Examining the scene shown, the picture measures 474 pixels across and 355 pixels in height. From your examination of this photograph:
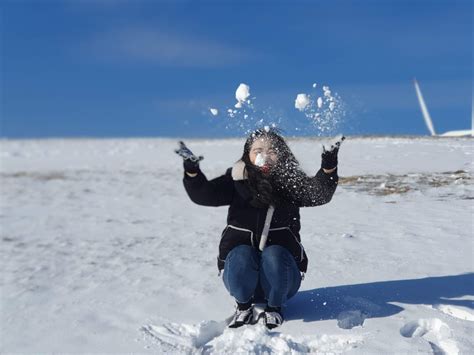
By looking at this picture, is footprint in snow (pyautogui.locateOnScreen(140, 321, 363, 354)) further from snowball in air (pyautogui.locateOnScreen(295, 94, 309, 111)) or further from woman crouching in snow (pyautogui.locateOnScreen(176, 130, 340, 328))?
snowball in air (pyautogui.locateOnScreen(295, 94, 309, 111))

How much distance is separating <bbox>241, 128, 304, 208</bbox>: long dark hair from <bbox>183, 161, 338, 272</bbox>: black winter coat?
0.05 metres

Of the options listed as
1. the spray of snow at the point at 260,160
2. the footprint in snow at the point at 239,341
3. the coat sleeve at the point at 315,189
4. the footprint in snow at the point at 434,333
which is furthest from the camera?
the spray of snow at the point at 260,160

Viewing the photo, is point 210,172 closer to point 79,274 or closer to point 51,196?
point 51,196

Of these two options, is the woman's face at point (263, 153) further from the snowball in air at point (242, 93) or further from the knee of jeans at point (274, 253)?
the knee of jeans at point (274, 253)

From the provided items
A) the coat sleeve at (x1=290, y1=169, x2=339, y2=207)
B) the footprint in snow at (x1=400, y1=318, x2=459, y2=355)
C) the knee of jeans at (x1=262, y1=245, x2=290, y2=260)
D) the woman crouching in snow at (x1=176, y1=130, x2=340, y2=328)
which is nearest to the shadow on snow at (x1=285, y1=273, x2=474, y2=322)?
the footprint in snow at (x1=400, y1=318, x2=459, y2=355)

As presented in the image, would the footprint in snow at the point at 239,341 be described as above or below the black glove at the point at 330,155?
below

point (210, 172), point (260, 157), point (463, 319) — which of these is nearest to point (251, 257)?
point (260, 157)

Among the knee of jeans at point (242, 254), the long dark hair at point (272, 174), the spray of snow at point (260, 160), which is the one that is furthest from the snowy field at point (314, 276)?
the knee of jeans at point (242, 254)

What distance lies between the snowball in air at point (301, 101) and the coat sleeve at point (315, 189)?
468 mm

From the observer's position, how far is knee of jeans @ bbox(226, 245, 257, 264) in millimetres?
3332

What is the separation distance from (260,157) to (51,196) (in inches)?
363

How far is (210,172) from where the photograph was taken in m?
11.8

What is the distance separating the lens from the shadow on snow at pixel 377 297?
3.56 metres

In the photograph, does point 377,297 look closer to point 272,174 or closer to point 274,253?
point 274,253
